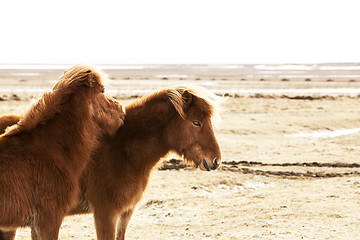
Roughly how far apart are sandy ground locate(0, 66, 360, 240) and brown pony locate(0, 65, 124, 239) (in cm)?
126

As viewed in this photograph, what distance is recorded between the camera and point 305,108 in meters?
25.6

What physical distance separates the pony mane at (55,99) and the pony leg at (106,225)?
4.23 ft

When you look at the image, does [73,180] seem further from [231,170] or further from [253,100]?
[253,100]

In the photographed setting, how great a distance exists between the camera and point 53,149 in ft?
15.6

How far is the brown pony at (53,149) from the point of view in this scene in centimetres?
440

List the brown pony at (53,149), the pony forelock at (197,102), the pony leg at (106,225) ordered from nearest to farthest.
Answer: the brown pony at (53,149) → the pony leg at (106,225) → the pony forelock at (197,102)

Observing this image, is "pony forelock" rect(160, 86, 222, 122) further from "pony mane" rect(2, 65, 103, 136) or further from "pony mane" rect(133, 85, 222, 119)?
"pony mane" rect(2, 65, 103, 136)

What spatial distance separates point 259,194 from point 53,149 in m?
5.55

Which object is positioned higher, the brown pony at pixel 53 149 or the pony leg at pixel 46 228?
the brown pony at pixel 53 149

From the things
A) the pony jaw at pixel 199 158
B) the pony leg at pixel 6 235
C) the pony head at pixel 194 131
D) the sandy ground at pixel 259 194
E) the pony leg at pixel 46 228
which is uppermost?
the pony head at pixel 194 131

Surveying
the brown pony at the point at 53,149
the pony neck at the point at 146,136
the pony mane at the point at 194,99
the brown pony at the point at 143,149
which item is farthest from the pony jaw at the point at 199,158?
the brown pony at the point at 53,149

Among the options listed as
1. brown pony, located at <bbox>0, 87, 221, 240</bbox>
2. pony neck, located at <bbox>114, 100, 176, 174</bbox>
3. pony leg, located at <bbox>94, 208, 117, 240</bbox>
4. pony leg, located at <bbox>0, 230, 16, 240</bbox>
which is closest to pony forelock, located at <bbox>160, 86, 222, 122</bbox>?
brown pony, located at <bbox>0, 87, 221, 240</bbox>

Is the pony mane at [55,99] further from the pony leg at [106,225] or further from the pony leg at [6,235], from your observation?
the pony leg at [6,235]

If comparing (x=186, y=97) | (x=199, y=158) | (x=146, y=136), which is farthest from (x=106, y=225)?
(x=186, y=97)
